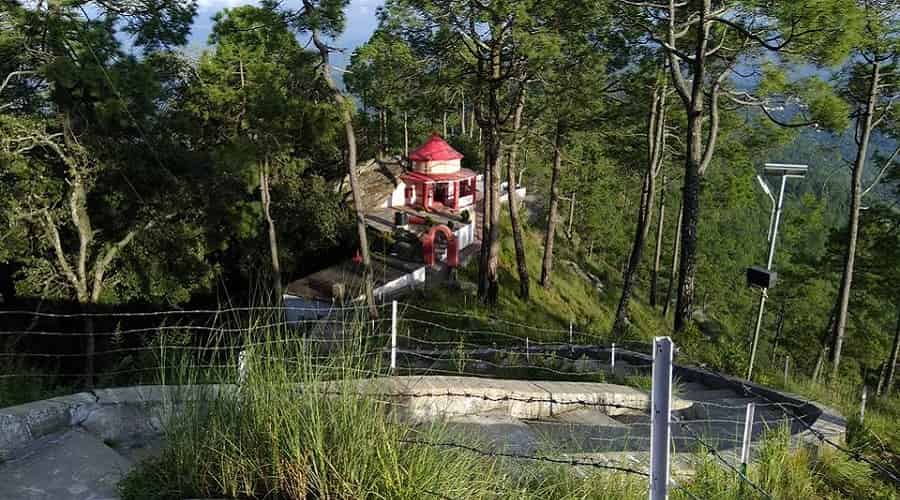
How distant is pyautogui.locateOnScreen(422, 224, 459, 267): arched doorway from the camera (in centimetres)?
1964

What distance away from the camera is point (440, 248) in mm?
20750

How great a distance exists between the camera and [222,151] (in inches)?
635

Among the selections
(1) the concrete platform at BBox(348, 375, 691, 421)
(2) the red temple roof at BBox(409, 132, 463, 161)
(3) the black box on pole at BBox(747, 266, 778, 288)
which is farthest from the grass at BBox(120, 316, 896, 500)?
(2) the red temple roof at BBox(409, 132, 463, 161)

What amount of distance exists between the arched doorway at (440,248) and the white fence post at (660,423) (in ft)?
56.8

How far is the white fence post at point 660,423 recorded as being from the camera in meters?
2.24

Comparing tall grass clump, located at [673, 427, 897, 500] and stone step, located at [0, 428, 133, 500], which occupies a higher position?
stone step, located at [0, 428, 133, 500]

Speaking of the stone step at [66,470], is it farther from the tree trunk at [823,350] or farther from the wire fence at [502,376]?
the tree trunk at [823,350]

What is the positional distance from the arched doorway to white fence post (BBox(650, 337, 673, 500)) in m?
17.3

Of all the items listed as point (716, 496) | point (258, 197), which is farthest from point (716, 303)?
point (716, 496)

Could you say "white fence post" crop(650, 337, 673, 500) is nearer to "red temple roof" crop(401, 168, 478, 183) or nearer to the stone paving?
the stone paving

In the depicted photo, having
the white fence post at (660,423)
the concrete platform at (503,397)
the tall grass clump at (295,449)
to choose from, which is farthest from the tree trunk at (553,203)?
the white fence post at (660,423)

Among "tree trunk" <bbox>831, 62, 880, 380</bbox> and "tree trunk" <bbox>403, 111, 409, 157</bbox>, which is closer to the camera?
"tree trunk" <bbox>831, 62, 880, 380</bbox>

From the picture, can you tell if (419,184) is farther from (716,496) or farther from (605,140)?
(716,496)

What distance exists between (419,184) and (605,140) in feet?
25.7
